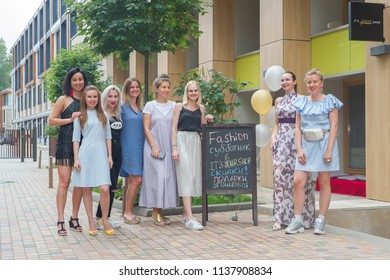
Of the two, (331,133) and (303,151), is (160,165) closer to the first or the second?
(303,151)

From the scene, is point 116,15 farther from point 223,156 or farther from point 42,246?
point 42,246

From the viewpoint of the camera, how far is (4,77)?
8569 cm

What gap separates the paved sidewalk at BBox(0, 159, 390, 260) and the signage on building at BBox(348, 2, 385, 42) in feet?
13.1

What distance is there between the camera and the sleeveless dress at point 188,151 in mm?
7340

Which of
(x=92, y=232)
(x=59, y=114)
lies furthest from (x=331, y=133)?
(x=59, y=114)

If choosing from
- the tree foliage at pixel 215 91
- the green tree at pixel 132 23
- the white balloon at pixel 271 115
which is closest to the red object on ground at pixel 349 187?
the white balloon at pixel 271 115

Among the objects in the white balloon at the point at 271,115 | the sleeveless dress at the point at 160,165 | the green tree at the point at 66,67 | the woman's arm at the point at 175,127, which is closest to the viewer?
the woman's arm at the point at 175,127

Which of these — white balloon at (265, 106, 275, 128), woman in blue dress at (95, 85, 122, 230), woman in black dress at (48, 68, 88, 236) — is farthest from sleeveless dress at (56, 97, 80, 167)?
white balloon at (265, 106, 275, 128)

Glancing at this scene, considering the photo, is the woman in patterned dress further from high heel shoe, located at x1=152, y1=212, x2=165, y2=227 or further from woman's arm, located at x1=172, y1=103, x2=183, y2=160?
high heel shoe, located at x1=152, y1=212, x2=165, y2=227

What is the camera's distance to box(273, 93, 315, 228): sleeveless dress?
705cm

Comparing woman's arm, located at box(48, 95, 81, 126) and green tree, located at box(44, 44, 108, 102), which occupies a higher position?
green tree, located at box(44, 44, 108, 102)

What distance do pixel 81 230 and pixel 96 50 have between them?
385 centimetres

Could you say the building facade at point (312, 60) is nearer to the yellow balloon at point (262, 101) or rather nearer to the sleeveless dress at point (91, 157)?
the yellow balloon at point (262, 101)

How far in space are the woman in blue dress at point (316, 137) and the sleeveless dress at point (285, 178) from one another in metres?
0.31
